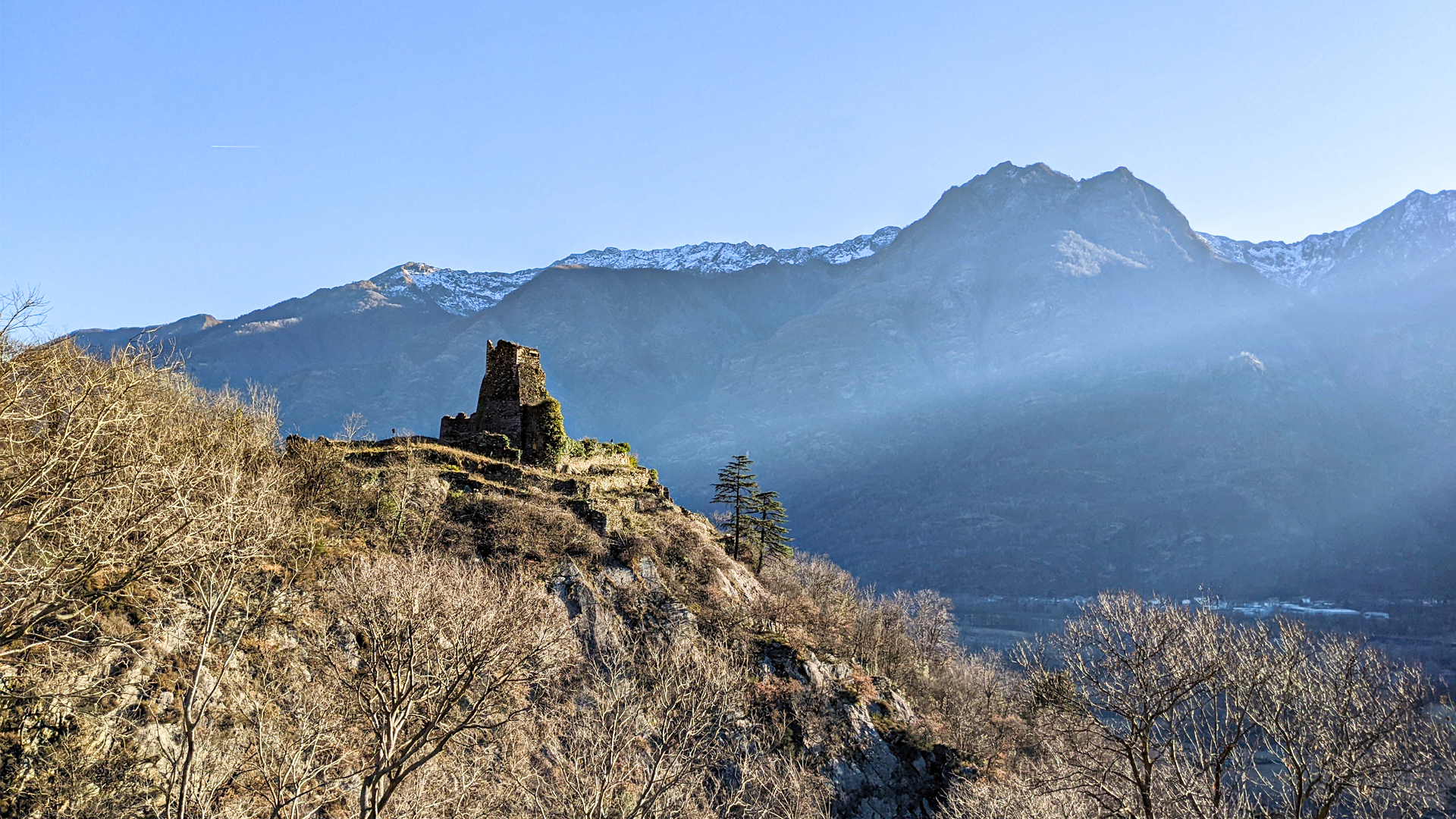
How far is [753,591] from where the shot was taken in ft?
173

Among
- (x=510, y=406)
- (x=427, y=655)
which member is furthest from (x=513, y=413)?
(x=427, y=655)

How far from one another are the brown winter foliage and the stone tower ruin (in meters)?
3.46

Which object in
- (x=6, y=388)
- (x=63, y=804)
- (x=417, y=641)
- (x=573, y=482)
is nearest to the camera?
(x=6, y=388)

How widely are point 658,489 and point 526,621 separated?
29.7 meters

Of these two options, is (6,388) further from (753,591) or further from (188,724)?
(753,591)

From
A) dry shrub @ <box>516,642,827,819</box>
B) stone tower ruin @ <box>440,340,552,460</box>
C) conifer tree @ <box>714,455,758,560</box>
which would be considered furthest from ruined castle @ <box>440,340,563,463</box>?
dry shrub @ <box>516,642,827,819</box>

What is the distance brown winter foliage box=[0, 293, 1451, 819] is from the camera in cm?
1898

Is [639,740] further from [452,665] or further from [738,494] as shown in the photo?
[738,494]

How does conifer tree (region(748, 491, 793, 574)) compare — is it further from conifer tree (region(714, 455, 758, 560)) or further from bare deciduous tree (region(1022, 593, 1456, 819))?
bare deciduous tree (region(1022, 593, 1456, 819))

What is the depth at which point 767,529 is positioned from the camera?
68.2 m

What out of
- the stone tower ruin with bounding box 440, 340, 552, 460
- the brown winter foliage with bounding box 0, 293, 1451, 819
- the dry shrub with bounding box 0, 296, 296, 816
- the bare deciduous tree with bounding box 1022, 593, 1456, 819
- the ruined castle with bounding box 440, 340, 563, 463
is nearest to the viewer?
the dry shrub with bounding box 0, 296, 296, 816

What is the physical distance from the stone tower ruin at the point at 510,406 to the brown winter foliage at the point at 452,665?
136 inches

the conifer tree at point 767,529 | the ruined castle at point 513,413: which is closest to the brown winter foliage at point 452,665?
the ruined castle at point 513,413

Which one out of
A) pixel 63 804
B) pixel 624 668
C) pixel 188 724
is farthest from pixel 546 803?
pixel 188 724
